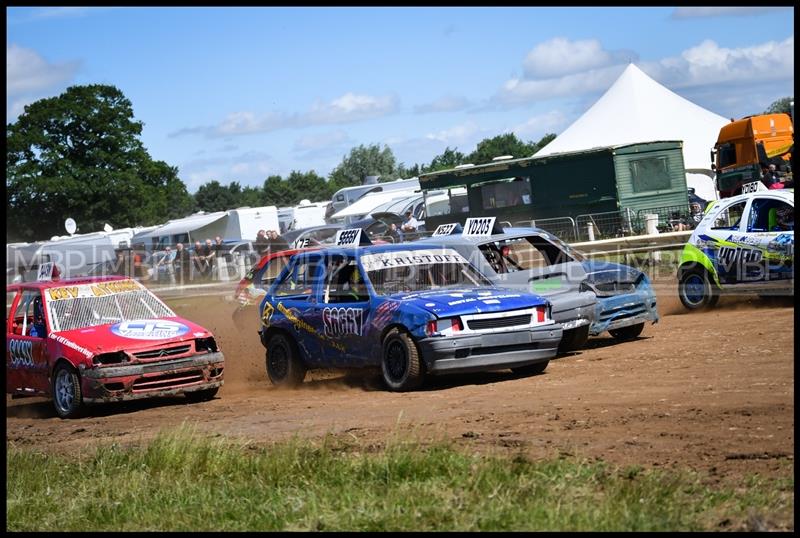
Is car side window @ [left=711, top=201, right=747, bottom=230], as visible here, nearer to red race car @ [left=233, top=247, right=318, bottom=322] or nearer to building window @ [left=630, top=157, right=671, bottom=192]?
red race car @ [left=233, top=247, right=318, bottom=322]

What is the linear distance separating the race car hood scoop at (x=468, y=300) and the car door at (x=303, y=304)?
4.10 feet

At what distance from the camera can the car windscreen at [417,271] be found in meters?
12.5

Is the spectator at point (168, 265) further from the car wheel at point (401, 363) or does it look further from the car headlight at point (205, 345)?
the car wheel at point (401, 363)

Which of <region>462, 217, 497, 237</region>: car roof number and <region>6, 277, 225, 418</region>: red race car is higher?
<region>462, 217, 497, 237</region>: car roof number

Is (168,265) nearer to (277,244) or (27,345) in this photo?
(277,244)

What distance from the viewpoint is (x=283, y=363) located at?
13352mm

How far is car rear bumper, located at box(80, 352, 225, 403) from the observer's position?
12.1 meters

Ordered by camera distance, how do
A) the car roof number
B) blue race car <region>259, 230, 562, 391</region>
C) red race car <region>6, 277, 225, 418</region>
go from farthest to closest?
the car roof number
red race car <region>6, 277, 225, 418</region>
blue race car <region>259, 230, 562, 391</region>

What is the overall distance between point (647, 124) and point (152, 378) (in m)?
30.9

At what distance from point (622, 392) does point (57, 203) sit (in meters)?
74.8

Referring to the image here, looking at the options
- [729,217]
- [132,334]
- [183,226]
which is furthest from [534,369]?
[183,226]

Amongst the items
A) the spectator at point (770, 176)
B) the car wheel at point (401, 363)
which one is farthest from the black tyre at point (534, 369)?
the spectator at point (770, 176)

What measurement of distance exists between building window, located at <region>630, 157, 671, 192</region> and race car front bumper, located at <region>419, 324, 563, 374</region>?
863 inches

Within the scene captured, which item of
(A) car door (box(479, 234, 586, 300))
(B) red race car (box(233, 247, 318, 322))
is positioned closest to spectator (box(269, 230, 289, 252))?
(B) red race car (box(233, 247, 318, 322))
